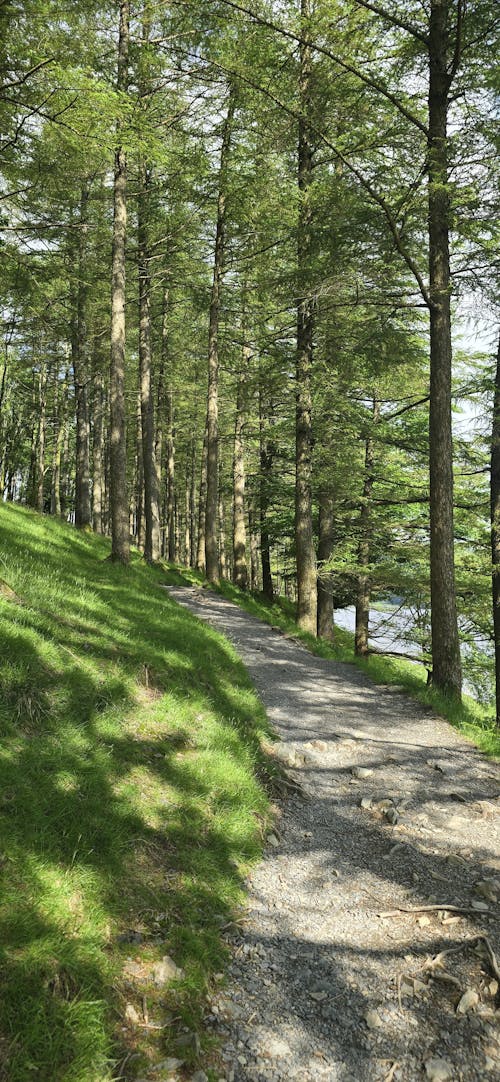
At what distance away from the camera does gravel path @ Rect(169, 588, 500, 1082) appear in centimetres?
263

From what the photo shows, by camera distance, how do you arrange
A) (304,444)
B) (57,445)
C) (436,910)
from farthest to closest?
(57,445), (304,444), (436,910)

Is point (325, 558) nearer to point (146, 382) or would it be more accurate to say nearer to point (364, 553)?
point (364, 553)

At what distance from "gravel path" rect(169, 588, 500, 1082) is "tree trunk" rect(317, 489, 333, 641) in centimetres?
1013

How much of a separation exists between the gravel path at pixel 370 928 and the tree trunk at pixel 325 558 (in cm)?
1013

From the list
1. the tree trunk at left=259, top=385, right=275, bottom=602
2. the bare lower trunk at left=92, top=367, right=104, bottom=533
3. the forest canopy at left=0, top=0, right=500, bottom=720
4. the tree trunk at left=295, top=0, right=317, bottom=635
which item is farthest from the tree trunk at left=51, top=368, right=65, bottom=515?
the tree trunk at left=295, top=0, right=317, bottom=635

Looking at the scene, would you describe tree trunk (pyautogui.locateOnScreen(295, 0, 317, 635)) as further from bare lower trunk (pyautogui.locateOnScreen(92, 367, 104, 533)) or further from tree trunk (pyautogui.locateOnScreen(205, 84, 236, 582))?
bare lower trunk (pyautogui.locateOnScreen(92, 367, 104, 533))

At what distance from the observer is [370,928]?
3525mm

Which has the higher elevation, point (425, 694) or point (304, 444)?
point (304, 444)

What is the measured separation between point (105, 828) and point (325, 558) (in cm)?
1426

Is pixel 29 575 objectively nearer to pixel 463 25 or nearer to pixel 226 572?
pixel 463 25

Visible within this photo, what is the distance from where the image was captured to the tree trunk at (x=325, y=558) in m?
16.7

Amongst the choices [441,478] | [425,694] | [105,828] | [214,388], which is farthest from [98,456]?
[105,828]

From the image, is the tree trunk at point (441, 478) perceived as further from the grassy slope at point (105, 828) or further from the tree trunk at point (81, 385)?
the tree trunk at point (81, 385)

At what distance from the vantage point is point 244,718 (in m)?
6.51
